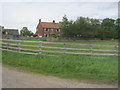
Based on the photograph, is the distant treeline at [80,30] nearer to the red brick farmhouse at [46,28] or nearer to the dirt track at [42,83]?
the red brick farmhouse at [46,28]

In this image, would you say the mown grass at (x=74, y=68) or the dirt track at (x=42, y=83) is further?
the mown grass at (x=74, y=68)

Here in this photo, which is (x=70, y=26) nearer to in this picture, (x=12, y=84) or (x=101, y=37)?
(x=101, y=37)

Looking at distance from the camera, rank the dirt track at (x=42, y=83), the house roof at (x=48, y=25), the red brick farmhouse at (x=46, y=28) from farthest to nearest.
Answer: the house roof at (x=48, y=25) → the red brick farmhouse at (x=46, y=28) → the dirt track at (x=42, y=83)

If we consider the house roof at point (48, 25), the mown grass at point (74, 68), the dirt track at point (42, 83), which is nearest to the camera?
the dirt track at point (42, 83)

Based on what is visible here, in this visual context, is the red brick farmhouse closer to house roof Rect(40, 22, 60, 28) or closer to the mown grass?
house roof Rect(40, 22, 60, 28)

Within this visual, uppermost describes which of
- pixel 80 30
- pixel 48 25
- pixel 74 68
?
pixel 48 25

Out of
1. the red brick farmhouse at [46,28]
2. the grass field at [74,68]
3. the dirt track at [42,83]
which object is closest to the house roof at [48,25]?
the red brick farmhouse at [46,28]

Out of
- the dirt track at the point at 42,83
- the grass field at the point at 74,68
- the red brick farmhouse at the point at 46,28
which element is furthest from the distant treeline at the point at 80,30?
the dirt track at the point at 42,83

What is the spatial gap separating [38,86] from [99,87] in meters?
1.99

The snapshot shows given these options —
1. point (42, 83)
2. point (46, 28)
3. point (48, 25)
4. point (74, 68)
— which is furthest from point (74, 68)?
point (48, 25)

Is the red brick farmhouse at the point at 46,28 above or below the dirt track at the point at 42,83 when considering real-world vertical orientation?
above

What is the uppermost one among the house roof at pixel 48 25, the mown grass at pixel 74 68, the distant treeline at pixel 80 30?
the house roof at pixel 48 25

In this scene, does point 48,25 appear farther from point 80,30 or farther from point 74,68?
point 74,68

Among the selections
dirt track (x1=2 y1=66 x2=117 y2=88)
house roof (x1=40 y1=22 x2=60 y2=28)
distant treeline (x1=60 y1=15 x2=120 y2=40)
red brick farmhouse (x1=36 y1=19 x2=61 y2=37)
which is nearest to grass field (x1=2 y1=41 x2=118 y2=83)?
dirt track (x1=2 y1=66 x2=117 y2=88)
